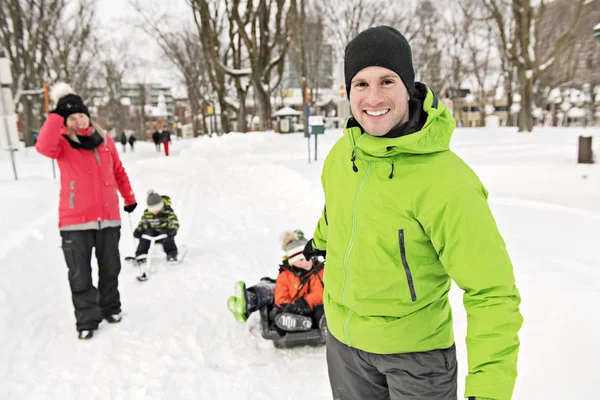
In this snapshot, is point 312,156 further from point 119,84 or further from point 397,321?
point 119,84

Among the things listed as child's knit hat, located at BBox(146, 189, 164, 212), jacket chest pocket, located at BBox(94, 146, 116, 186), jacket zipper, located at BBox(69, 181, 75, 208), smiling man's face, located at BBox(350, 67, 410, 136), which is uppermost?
smiling man's face, located at BBox(350, 67, 410, 136)

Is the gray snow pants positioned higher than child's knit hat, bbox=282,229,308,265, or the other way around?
the gray snow pants

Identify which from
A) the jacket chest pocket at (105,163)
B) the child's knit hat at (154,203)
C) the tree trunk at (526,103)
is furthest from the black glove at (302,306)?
the tree trunk at (526,103)

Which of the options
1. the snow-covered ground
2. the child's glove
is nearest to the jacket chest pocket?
the snow-covered ground

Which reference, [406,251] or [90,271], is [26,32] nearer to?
[90,271]

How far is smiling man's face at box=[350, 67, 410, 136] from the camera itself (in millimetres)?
1419

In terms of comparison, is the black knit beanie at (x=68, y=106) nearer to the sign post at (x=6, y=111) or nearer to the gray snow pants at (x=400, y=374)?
the gray snow pants at (x=400, y=374)

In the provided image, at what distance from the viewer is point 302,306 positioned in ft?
11.9

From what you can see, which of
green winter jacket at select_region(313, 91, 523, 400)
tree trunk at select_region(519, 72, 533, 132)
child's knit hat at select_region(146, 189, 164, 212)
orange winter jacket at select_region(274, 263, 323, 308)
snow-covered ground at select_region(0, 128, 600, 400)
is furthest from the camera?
tree trunk at select_region(519, 72, 533, 132)

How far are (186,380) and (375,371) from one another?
81.9 inches

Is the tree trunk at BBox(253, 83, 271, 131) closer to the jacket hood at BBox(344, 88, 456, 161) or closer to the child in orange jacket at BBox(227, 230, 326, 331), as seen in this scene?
the child in orange jacket at BBox(227, 230, 326, 331)

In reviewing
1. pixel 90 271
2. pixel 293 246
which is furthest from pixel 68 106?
pixel 293 246

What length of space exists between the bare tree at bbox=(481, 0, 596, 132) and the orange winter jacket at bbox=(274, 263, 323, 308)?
1754 centimetres

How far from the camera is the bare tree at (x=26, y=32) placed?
20047 millimetres
